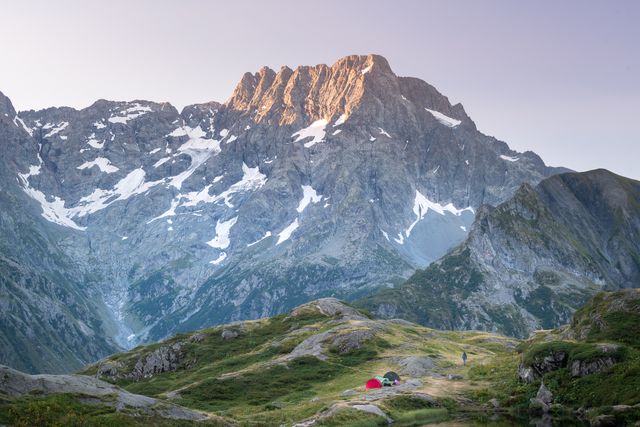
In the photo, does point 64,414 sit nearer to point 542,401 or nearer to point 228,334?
point 542,401

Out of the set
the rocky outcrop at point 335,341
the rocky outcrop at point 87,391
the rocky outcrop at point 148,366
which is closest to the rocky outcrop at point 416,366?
the rocky outcrop at point 335,341

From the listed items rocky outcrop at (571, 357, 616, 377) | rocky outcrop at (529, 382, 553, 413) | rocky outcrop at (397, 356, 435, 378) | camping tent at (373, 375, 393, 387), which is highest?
camping tent at (373, 375, 393, 387)

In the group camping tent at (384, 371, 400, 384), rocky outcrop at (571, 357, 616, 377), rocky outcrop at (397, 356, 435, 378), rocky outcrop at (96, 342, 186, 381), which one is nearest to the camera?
rocky outcrop at (571, 357, 616, 377)

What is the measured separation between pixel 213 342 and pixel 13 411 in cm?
11888

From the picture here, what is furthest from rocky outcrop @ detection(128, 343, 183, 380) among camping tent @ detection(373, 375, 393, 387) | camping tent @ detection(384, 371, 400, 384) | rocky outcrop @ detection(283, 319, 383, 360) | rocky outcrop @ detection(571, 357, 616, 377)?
rocky outcrop @ detection(571, 357, 616, 377)

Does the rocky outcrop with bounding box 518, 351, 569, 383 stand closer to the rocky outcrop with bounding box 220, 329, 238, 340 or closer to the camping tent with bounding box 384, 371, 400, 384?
the camping tent with bounding box 384, 371, 400, 384

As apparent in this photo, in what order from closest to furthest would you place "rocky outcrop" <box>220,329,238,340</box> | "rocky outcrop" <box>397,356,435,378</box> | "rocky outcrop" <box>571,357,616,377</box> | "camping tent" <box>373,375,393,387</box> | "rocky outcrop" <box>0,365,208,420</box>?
1. "rocky outcrop" <box>0,365,208,420</box>
2. "rocky outcrop" <box>571,357,616,377</box>
3. "camping tent" <box>373,375,393,387</box>
4. "rocky outcrop" <box>397,356,435,378</box>
5. "rocky outcrop" <box>220,329,238,340</box>

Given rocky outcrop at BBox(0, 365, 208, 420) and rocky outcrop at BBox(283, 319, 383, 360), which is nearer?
rocky outcrop at BBox(0, 365, 208, 420)

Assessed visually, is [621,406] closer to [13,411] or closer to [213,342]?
[13,411]

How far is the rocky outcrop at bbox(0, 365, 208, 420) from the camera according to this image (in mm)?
65188

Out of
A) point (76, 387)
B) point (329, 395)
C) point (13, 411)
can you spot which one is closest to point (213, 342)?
point (329, 395)

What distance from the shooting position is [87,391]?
70.4 meters

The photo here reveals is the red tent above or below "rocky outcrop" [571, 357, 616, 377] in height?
above

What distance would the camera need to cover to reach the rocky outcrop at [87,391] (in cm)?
6519
